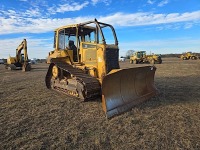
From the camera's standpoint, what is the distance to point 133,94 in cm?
801

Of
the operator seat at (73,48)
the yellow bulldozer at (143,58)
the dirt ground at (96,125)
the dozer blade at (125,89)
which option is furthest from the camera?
the yellow bulldozer at (143,58)

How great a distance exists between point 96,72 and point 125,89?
1.28m

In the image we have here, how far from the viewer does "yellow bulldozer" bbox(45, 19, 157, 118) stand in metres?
7.20

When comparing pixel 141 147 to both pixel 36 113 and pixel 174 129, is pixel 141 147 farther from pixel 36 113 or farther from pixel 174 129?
pixel 36 113

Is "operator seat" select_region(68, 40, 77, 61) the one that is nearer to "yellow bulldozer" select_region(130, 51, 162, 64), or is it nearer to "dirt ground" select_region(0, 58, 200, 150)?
"dirt ground" select_region(0, 58, 200, 150)

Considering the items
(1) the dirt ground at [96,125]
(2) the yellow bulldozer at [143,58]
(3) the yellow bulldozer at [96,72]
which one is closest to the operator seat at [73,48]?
(3) the yellow bulldozer at [96,72]

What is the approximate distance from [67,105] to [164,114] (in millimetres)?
3207

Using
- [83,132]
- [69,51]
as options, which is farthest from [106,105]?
[69,51]

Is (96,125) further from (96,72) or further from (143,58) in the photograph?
(143,58)

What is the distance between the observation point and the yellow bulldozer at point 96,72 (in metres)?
Result: 7.20

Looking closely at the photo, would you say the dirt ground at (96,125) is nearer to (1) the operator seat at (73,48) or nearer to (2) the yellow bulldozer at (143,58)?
(1) the operator seat at (73,48)

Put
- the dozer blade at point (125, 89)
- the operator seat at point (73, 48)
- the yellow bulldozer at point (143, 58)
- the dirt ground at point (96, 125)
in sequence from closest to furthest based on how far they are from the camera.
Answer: the dirt ground at point (96, 125) → the dozer blade at point (125, 89) → the operator seat at point (73, 48) → the yellow bulldozer at point (143, 58)

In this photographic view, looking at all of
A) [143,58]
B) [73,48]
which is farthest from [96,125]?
[143,58]

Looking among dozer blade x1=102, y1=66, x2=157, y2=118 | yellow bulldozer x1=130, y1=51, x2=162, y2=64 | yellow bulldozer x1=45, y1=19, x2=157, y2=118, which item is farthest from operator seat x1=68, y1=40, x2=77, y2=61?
yellow bulldozer x1=130, y1=51, x2=162, y2=64
